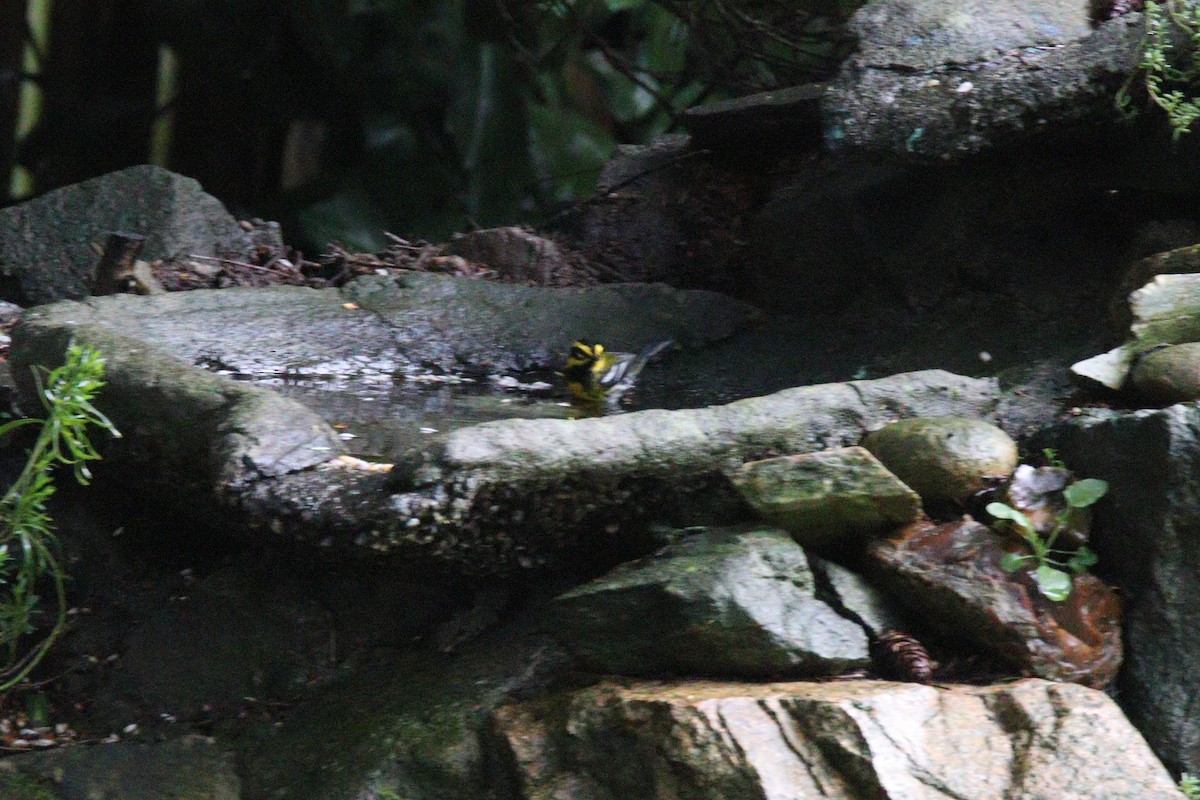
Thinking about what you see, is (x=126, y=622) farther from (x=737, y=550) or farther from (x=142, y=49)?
(x=142, y=49)

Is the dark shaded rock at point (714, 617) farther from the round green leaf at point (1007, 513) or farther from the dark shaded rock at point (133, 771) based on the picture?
the dark shaded rock at point (133, 771)

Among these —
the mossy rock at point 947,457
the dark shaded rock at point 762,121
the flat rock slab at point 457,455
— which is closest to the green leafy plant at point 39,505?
the flat rock slab at point 457,455

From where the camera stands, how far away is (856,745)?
2270 mm

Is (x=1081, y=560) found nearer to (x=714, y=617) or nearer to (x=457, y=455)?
(x=714, y=617)

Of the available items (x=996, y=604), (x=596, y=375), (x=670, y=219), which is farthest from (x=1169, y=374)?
(x=670, y=219)

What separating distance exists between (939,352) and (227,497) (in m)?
2.66

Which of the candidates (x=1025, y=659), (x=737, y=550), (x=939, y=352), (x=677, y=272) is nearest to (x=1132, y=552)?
(x=1025, y=659)

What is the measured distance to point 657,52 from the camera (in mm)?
8836

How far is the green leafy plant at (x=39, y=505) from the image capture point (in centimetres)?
264

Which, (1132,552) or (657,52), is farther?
(657,52)

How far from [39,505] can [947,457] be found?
2.04 metres

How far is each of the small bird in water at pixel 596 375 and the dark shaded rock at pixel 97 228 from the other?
1.99m

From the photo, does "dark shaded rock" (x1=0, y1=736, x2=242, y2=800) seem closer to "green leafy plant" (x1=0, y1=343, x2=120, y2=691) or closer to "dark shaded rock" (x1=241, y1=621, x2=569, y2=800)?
"dark shaded rock" (x1=241, y1=621, x2=569, y2=800)

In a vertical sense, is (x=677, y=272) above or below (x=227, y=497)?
below
